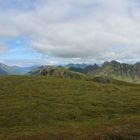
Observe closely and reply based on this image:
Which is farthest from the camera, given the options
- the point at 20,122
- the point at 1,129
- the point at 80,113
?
the point at 80,113

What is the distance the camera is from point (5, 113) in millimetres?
65000

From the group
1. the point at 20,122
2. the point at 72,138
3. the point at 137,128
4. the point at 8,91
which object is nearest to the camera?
the point at 72,138

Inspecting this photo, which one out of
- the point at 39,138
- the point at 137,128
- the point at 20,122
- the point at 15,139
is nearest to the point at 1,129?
the point at 20,122

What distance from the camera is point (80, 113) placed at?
64.9 meters

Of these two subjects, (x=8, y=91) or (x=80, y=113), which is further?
(x=8, y=91)

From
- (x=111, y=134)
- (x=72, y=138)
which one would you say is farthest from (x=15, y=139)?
(x=111, y=134)

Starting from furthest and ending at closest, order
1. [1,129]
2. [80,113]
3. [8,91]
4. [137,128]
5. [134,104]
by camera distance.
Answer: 1. [8,91]
2. [134,104]
3. [80,113]
4. [1,129]
5. [137,128]

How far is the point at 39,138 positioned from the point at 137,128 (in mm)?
12908

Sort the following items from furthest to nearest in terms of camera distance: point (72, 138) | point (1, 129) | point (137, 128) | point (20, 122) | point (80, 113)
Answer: point (80, 113) < point (20, 122) < point (1, 129) < point (137, 128) < point (72, 138)

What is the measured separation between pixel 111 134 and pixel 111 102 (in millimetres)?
51328

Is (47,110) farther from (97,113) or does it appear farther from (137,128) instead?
(137,128)

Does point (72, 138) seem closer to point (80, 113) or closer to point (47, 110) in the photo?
point (80, 113)

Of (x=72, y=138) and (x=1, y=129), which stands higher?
(x=72, y=138)

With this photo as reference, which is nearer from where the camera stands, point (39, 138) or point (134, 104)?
point (39, 138)
